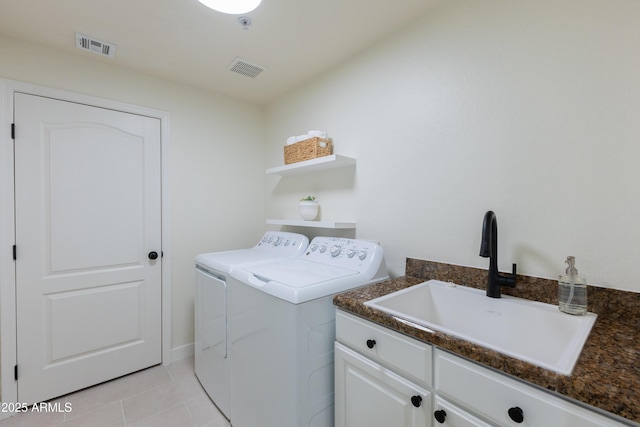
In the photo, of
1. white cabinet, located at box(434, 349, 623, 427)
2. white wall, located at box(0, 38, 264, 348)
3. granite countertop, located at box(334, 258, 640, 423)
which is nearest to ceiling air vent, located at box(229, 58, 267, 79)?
white wall, located at box(0, 38, 264, 348)

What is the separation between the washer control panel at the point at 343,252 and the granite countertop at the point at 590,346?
255 millimetres

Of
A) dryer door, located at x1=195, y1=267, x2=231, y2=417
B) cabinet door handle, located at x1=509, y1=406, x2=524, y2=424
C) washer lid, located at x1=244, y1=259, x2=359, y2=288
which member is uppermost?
washer lid, located at x1=244, y1=259, x2=359, y2=288

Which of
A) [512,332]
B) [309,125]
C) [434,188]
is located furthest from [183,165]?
[512,332]

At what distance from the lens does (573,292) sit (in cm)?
103

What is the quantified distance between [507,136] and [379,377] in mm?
1180

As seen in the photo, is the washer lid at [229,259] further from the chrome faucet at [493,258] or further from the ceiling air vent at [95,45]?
the ceiling air vent at [95,45]

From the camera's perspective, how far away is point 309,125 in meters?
2.35

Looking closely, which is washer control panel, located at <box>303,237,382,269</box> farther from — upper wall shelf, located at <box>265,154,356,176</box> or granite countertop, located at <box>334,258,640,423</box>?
upper wall shelf, located at <box>265,154,356,176</box>

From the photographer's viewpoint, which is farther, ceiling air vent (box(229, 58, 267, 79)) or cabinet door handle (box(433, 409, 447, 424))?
ceiling air vent (box(229, 58, 267, 79))

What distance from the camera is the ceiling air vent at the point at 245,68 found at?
2053mm

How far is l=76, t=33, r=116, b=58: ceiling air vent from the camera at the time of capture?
1758mm

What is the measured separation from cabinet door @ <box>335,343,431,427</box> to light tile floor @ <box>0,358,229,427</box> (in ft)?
3.14

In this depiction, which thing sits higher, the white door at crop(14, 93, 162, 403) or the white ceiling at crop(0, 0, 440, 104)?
the white ceiling at crop(0, 0, 440, 104)

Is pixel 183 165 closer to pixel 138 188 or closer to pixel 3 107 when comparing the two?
pixel 138 188
